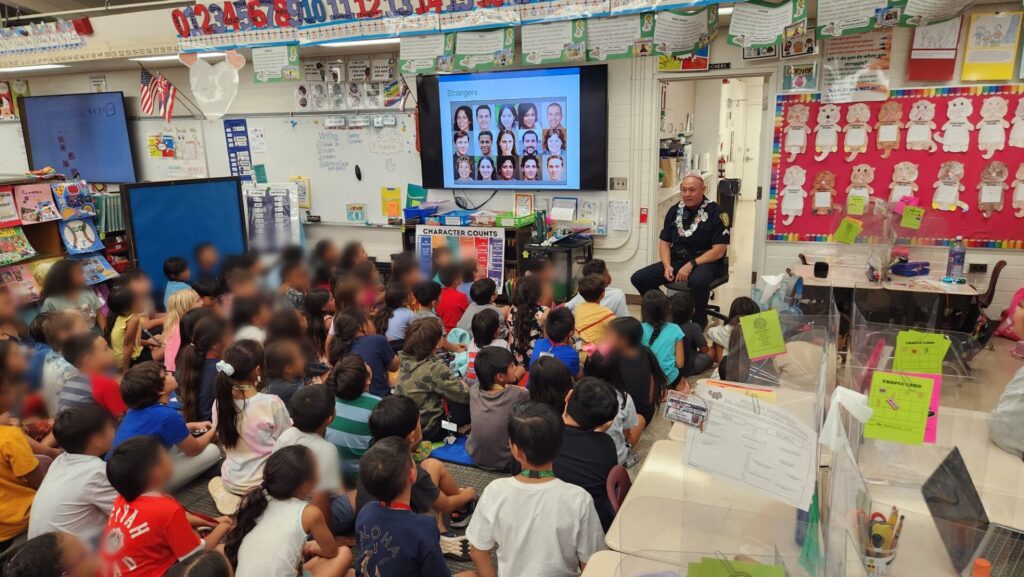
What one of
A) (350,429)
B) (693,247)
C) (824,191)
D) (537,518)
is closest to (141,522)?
(350,429)

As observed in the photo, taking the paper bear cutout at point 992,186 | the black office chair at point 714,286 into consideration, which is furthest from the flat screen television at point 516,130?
Answer: the paper bear cutout at point 992,186

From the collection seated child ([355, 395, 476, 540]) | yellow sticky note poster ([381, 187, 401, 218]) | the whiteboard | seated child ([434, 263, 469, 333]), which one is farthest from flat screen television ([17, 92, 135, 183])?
seated child ([355, 395, 476, 540])

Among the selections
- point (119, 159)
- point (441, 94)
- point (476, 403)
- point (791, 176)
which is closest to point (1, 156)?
point (119, 159)

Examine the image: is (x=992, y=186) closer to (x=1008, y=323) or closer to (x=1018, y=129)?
(x=1018, y=129)

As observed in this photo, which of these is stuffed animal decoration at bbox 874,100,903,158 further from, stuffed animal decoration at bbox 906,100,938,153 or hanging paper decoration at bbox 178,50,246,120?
hanging paper decoration at bbox 178,50,246,120

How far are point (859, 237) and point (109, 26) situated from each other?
7.50 meters

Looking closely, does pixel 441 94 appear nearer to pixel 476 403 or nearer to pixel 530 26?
pixel 530 26

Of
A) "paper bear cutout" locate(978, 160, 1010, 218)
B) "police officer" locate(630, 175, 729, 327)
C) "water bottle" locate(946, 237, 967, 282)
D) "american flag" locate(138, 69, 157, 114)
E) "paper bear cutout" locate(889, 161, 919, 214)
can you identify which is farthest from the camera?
"american flag" locate(138, 69, 157, 114)

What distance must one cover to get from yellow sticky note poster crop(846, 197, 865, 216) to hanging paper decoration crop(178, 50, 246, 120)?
5.69 metres

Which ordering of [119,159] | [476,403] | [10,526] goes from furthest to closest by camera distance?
[119,159] → [476,403] → [10,526]

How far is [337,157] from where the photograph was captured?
7.16 meters

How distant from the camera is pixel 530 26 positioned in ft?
17.4

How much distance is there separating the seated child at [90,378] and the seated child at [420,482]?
1475 millimetres

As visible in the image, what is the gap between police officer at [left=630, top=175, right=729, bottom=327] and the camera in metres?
5.19
